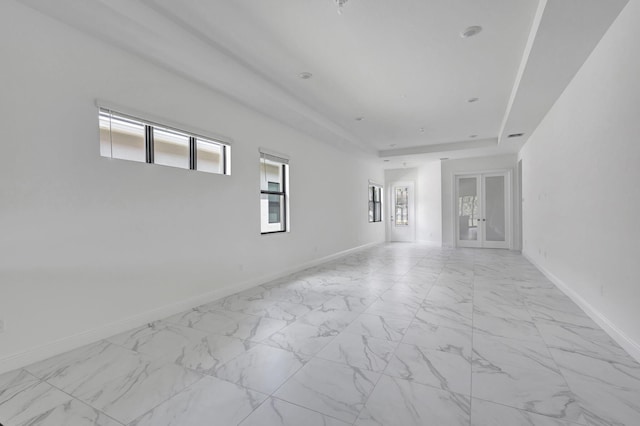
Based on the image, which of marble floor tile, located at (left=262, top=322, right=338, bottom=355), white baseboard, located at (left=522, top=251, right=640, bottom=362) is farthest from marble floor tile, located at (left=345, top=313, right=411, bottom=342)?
white baseboard, located at (left=522, top=251, right=640, bottom=362)

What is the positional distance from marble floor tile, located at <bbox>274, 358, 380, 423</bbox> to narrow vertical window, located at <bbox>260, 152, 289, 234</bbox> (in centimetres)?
309

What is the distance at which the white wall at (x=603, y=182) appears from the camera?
7.82 feet

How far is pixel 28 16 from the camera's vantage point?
2422mm

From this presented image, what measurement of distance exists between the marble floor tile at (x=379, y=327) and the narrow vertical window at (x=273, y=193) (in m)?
2.44

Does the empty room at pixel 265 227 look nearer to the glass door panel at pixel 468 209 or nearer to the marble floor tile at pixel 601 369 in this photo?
the marble floor tile at pixel 601 369

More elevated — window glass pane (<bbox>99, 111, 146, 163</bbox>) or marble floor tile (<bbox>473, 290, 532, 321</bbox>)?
window glass pane (<bbox>99, 111, 146, 163</bbox>)

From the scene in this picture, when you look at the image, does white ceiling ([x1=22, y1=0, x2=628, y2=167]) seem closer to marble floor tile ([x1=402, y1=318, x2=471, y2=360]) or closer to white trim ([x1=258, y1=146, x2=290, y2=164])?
white trim ([x1=258, y1=146, x2=290, y2=164])

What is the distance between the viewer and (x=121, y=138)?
3090 mm

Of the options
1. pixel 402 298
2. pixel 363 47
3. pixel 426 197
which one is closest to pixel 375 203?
pixel 426 197

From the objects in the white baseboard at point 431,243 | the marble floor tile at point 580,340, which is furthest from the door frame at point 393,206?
the marble floor tile at point 580,340

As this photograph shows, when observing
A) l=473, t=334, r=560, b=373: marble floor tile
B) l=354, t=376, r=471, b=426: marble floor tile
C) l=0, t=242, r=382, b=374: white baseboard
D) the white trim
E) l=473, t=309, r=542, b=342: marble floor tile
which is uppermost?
the white trim

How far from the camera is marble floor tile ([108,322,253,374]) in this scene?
2402 mm

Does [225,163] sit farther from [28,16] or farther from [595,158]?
[595,158]

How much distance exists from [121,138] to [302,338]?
8.73ft
